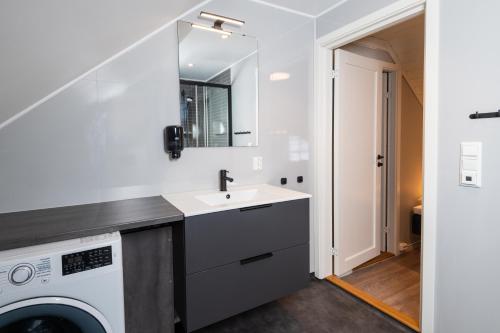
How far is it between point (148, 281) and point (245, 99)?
1465 millimetres

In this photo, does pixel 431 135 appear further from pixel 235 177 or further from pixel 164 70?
pixel 164 70

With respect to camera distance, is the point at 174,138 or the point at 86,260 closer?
the point at 86,260

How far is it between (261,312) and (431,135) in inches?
66.0

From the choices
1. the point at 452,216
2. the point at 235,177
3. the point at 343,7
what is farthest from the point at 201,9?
the point at 452,216

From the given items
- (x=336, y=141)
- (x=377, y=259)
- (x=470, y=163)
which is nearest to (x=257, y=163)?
(x=336, y=141)

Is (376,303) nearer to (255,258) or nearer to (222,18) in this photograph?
(255,258)

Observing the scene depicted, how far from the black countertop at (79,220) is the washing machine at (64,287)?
3 cm

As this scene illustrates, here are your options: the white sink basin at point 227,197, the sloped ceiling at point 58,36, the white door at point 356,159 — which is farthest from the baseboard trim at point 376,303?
the sloped ceiling at point 58,36

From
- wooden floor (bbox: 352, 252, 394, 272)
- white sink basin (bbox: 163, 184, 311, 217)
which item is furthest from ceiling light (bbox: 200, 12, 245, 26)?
wooden floor (bbox: 352, 252, 394, 272)

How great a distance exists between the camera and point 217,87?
201 cm

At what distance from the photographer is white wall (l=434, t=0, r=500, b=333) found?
1324 mm

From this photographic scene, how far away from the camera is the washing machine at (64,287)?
97cm

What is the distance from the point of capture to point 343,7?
2.10 metres

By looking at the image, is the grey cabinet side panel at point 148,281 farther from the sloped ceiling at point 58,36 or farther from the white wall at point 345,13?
the white wall at point 345,13
